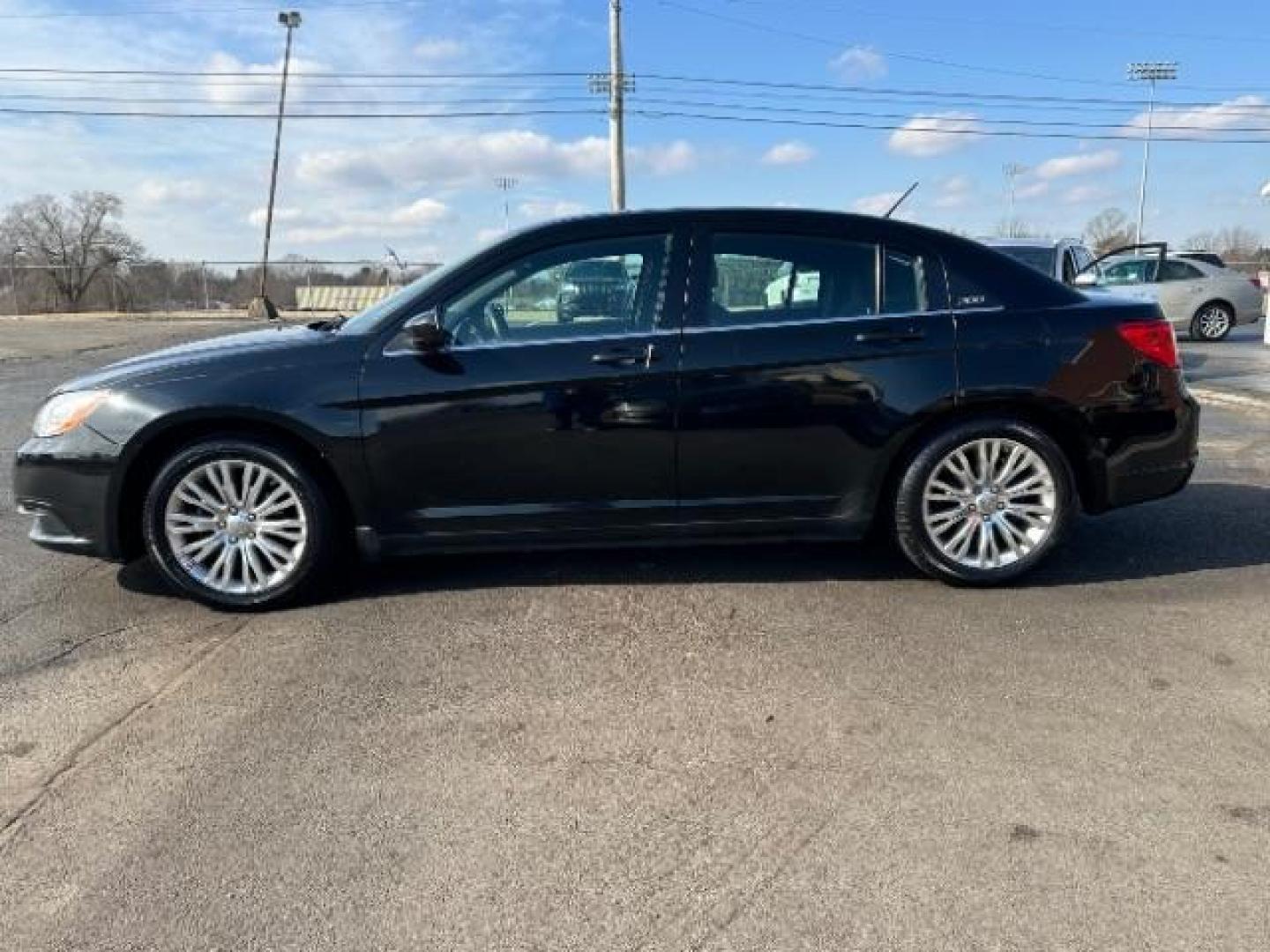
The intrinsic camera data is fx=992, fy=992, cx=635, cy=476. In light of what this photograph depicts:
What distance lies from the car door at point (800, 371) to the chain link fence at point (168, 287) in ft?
113

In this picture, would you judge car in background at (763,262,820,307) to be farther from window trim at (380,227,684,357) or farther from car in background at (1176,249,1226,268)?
car in background at (1176,249,1226,268)

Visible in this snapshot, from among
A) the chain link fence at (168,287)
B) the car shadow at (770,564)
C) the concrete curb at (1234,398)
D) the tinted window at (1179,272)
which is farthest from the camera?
the chain link fence at (168,287)

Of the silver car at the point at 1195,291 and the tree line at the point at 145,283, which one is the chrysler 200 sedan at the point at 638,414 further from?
the tree line at the point at 145,283

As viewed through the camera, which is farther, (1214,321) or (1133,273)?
(1133,273)

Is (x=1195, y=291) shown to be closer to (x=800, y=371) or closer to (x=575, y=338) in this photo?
(x=800, y=371)

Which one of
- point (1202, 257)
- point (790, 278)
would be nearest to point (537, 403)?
point (790, 278)

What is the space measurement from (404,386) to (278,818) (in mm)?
1927

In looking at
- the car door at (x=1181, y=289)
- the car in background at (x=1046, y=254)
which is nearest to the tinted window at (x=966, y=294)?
the car in background at (x=1046, y=254)

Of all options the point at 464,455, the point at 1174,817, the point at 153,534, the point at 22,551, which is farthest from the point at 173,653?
the point at 1174,817

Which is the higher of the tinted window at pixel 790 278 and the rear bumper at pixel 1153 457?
the tinted window at pixel 790 278

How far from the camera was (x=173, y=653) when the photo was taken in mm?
3846

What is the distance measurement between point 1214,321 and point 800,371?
17.1m

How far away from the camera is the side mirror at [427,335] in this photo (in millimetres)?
4086

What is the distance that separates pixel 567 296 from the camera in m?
4.28
